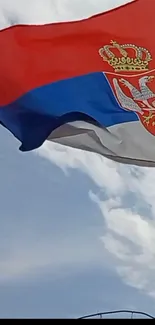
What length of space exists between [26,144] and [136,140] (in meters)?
1.38

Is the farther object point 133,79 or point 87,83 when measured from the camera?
point 87,83

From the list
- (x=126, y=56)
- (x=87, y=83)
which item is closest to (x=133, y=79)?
(x=126, y=56)

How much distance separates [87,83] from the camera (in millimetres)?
Answer: 9977

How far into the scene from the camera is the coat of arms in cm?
952

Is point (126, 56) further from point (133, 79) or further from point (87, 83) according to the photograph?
point (87, 83)

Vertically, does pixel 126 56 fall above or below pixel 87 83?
above

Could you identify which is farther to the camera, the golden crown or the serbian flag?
the golden crown

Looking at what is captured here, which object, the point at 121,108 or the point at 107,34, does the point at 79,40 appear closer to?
the point at 107,34

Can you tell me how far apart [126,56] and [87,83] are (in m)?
0.64

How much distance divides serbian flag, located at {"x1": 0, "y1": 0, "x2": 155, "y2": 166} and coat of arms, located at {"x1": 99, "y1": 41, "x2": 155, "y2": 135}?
0.01 m

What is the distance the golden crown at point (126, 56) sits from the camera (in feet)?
32.5

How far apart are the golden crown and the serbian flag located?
0.04 feet
